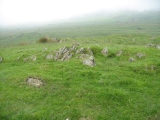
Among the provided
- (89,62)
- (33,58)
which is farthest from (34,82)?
(33,58)

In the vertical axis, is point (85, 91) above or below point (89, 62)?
below

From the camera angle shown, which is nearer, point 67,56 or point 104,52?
point 67,56

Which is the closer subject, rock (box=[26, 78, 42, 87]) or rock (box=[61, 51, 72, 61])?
rock (box=[26, 78, 42, 87])

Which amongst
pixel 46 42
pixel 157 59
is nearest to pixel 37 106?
pixel 157 59

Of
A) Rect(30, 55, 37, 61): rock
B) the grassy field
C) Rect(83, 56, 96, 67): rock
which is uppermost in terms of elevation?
Rect(83, 56, 96, 67): rock

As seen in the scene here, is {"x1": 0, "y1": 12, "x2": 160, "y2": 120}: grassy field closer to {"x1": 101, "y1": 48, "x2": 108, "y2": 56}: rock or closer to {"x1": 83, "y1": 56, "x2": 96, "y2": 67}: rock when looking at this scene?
{"x1": 83, "y1": 56, "x2": 96, "y2": 67}: rock

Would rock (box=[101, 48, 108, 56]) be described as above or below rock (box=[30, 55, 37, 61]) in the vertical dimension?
above

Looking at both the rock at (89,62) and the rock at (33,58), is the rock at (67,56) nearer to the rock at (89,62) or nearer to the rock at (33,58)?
the rock at (89,62)

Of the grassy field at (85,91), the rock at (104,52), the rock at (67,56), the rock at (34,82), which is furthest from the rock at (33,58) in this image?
the rock at (104,52)

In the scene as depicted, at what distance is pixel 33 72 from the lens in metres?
35.0

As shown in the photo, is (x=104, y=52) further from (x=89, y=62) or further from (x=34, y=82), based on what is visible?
(x=34, y=82)

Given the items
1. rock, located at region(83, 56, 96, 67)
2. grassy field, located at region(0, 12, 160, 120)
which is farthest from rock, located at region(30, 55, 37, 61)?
rock, located at region(83, 56, 96, 67)

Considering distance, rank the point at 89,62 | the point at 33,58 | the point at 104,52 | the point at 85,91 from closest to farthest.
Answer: the point at 85,91 → the point at 89,62 → the point at 104,52 → the point at 33,58

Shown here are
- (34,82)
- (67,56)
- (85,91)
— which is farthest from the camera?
(67,56)
